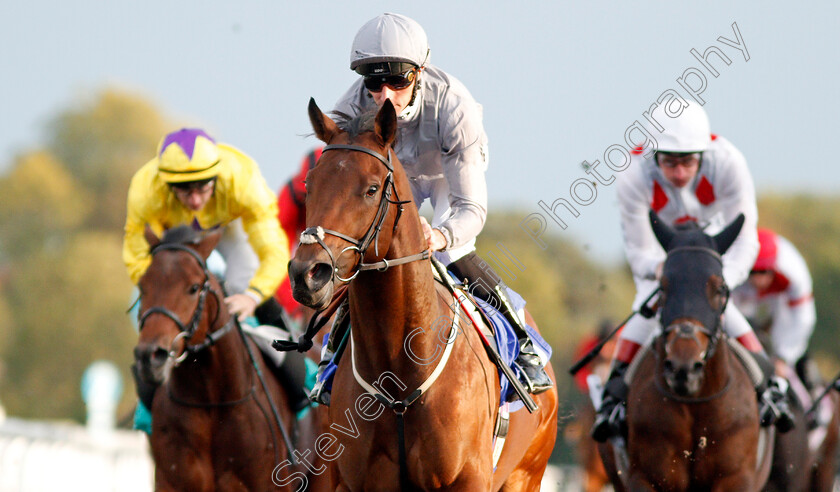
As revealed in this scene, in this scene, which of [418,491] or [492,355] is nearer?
[418,491]

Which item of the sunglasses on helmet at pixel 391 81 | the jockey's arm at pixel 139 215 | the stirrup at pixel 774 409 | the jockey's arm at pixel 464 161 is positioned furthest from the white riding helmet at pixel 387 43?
the stirrup at pixel 774 409

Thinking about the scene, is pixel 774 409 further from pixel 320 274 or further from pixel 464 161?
pixel 320 274

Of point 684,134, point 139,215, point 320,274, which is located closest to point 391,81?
point 320,274

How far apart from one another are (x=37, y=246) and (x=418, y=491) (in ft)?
197

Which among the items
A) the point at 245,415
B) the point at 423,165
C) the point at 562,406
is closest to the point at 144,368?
the point at 245,415

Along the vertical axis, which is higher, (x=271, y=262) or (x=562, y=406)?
(x=271, y=262)

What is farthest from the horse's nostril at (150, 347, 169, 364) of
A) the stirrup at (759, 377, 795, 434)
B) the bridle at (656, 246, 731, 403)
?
the stirrup at (759, 377, 795, 434)

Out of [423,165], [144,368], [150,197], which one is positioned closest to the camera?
[423,165]

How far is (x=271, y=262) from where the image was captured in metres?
7.34

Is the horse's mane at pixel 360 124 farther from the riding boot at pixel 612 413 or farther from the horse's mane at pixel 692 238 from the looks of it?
the riding boot at pixel 612 413

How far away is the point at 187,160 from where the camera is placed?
7.11 metres

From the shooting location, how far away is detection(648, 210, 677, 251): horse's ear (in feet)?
23.5

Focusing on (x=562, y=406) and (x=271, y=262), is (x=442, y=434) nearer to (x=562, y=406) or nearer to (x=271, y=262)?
(x=562, y=406)

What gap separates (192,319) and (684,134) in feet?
11.3
